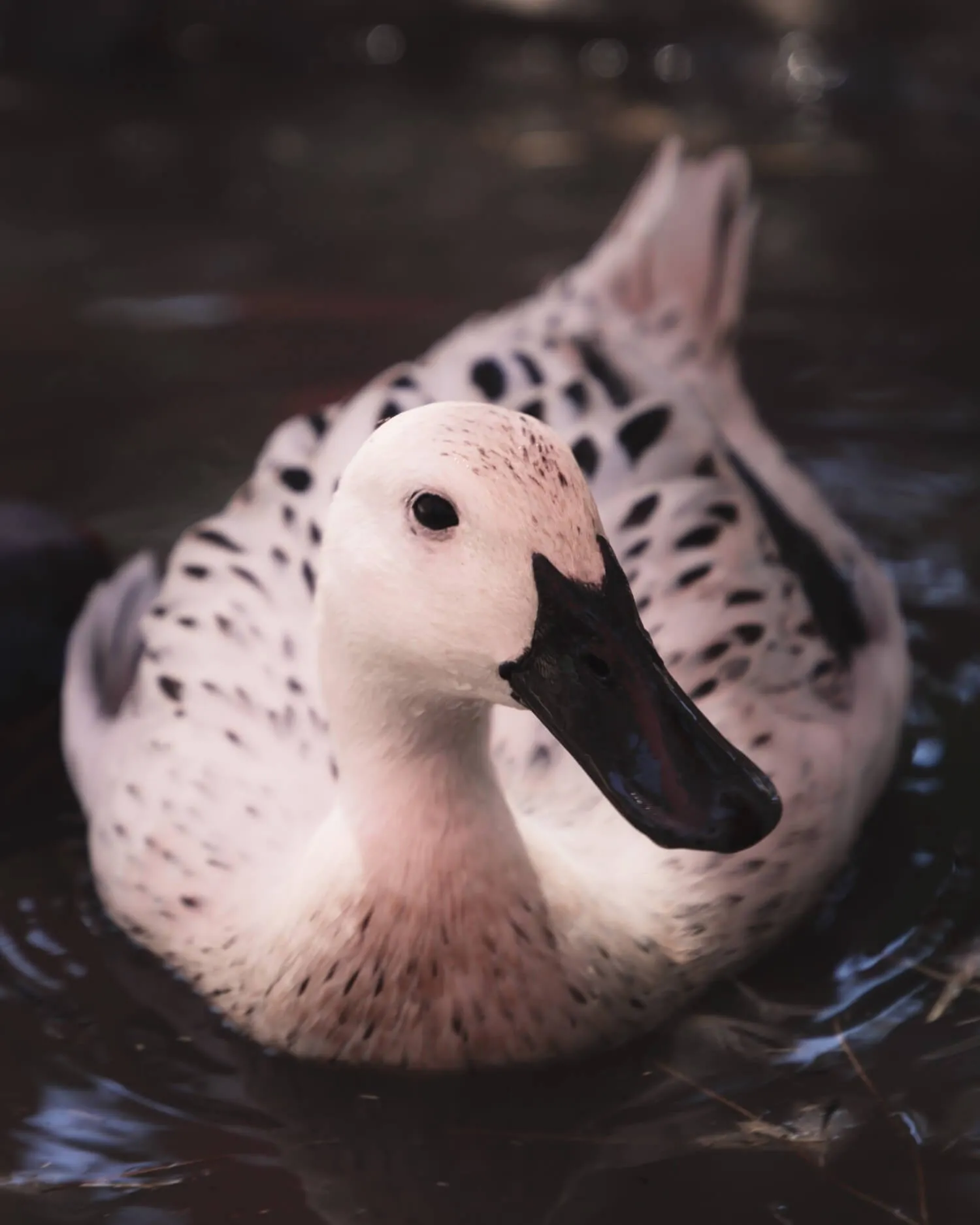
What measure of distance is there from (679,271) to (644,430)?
0.79 metres

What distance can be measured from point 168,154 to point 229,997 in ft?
12.6

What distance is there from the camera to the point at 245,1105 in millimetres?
2641

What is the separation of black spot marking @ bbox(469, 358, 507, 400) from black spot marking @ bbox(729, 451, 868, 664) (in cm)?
44

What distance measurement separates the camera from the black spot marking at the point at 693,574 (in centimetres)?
301

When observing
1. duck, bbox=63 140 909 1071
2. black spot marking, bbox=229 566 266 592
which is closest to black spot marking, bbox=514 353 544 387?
duck, bbox=63 140 909 1071

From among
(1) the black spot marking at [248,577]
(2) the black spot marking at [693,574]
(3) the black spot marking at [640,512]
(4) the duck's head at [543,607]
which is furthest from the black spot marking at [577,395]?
(4) the duck's head at [543,607]

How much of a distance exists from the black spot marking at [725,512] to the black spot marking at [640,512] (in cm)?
10

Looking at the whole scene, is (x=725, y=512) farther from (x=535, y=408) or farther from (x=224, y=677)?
(x=224, y=677)

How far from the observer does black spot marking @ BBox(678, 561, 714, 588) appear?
3014 millimetres

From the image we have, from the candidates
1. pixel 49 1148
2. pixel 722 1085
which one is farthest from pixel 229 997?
pixel 722 1085

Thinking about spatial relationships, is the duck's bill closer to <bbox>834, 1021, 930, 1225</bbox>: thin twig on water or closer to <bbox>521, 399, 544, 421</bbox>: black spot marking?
<bbox>834, 1021, 930, 1225</bbox>: thin twig on water

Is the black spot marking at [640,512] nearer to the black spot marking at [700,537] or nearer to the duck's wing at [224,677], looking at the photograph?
the black spot marking at [700,537]

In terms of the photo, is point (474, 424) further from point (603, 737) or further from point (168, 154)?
point (168, 154)

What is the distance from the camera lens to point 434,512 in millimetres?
2115
